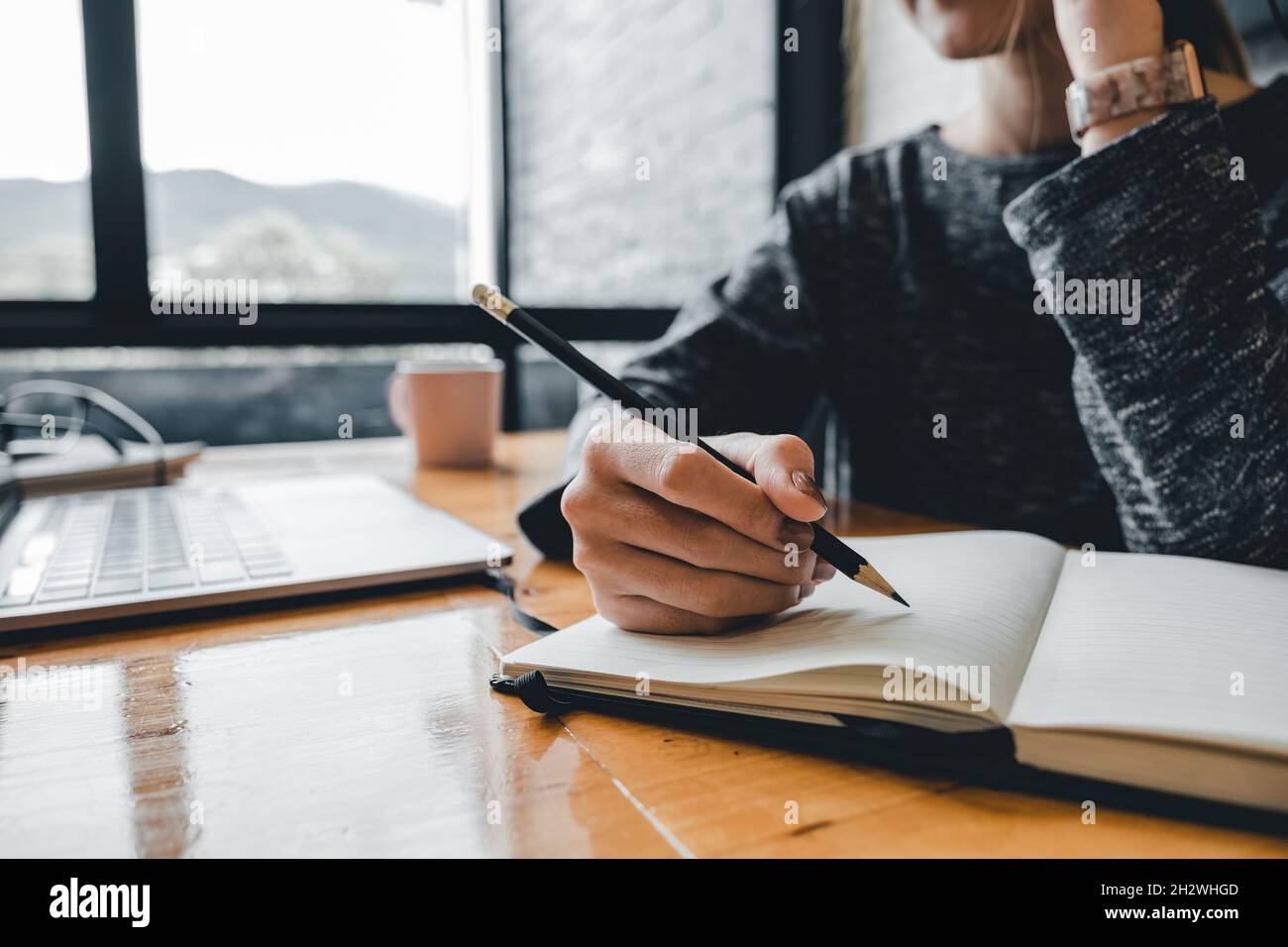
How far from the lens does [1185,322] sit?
24.1 inches

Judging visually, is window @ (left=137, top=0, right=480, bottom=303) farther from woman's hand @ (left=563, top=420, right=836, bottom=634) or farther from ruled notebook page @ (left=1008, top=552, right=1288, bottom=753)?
ruled notebook page @ (left=1008, top=552, right=1288, bottom=753)

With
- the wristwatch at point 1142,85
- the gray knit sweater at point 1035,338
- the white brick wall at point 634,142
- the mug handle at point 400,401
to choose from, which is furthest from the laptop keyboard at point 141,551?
the white brick wall at point 634,142

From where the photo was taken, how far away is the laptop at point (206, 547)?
551 mm

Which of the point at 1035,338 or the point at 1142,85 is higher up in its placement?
the point at 1142,85

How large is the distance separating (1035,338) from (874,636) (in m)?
0.65

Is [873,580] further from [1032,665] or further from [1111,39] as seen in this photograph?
[1111,39]
